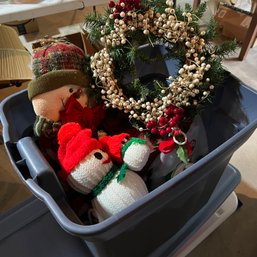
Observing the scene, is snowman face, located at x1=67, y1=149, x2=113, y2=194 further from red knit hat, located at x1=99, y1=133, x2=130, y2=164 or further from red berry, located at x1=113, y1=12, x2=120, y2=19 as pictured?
red berry, located at x1=113, y1=12, x2=120, y2=19

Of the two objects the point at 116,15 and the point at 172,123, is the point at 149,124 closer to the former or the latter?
the point at 172,123

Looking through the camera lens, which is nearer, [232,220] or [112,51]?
[112,51]

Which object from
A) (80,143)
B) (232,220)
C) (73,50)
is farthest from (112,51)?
(232,220)

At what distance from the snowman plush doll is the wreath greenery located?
0.25 feet

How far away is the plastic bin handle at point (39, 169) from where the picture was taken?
1.25ft

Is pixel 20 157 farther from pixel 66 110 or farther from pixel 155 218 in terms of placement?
pixel 155 218

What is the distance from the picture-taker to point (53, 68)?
46cm

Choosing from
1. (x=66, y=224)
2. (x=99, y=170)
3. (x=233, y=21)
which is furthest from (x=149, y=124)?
(x=233, y=21)

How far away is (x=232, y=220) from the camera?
794 millimetres

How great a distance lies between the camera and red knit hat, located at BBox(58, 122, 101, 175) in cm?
41

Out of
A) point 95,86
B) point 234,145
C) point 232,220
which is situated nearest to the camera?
point 234,145

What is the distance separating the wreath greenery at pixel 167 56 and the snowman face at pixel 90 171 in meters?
0.11

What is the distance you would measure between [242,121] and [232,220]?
40 centimetres

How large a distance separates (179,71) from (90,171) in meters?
0.24
